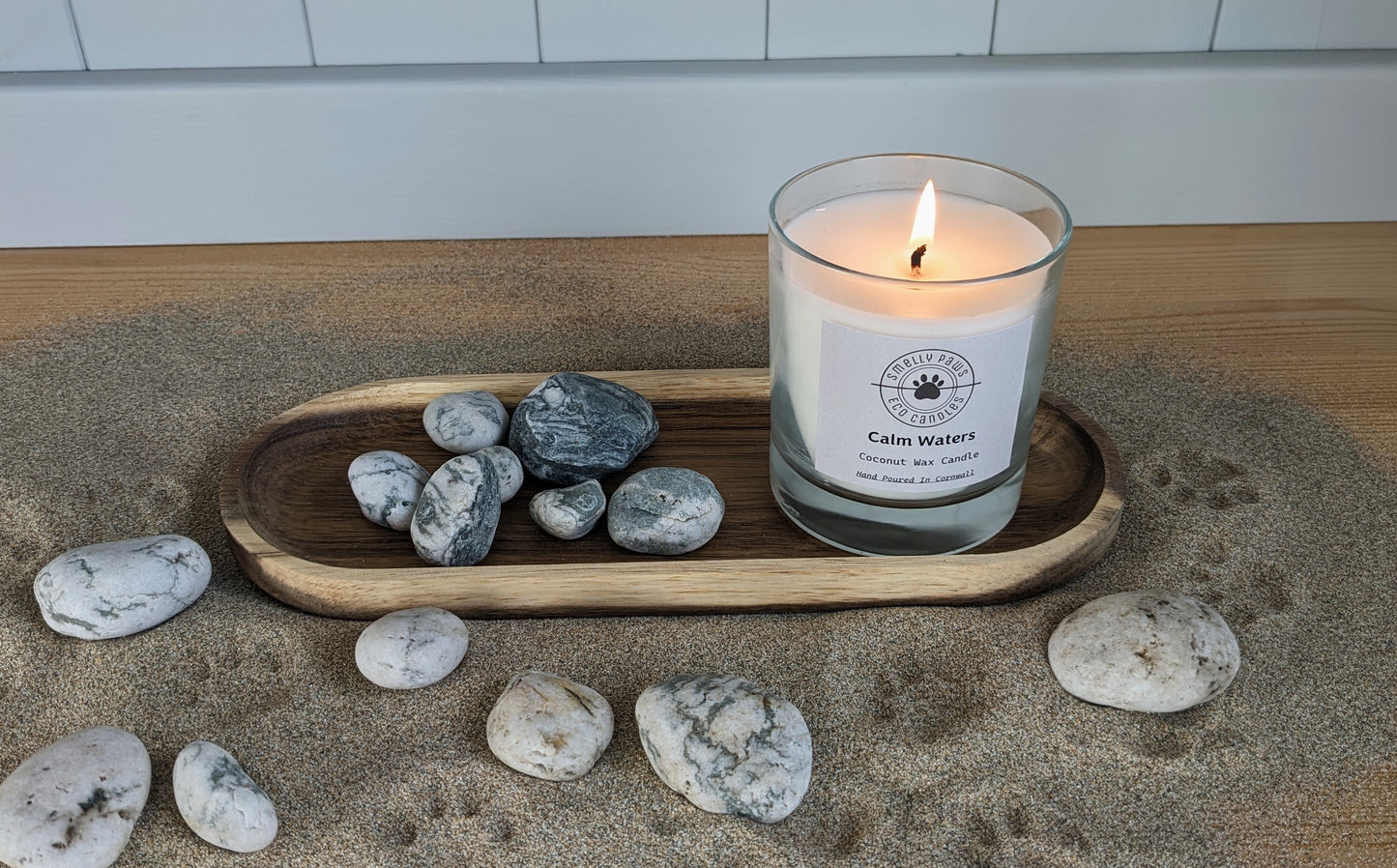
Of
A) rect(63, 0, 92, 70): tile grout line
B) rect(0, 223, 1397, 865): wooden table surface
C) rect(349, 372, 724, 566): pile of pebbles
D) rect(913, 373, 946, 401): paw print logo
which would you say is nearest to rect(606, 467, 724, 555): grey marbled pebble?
rect(349, 372, 724, 566): pile of pebbles

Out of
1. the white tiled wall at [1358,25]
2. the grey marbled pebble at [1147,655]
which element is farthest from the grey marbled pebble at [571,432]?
the white tiled wall at [1358,25]

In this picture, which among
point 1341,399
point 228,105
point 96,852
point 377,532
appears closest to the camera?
point 96,852

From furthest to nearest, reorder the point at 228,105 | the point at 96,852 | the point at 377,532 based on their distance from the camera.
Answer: the point at 228,105 < the point at 377,532 < the point at 96,852

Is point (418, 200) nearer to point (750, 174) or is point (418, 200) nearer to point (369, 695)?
point (750, 174)

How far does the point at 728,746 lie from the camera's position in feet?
1.35

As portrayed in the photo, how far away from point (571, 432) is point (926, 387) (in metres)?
0.18

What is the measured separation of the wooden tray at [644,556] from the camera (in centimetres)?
49

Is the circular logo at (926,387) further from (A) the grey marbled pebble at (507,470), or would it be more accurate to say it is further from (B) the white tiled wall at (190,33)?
(B) the white tiled wall at (190,33)

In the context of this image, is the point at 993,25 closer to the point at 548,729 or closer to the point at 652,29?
the point at 652,29

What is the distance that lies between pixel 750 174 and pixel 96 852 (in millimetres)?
578

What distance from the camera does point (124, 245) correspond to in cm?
84

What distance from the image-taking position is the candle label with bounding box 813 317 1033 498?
1.49ft

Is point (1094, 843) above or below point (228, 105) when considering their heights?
below

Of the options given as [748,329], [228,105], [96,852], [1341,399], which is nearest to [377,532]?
[96,852]
